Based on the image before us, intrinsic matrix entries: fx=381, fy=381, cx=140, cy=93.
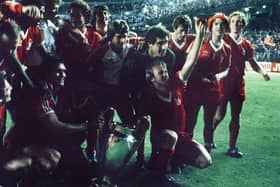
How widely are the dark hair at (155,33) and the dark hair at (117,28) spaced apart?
124 mm

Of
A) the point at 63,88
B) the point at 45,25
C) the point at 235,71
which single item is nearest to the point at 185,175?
the point at 235,71

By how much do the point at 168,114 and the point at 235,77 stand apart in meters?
0.50

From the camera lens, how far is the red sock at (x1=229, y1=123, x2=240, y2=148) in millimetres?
2406

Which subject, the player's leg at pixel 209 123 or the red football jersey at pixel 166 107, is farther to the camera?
the player's leg at pixel 209 123

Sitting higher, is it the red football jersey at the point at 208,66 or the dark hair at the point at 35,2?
the dark hair at the point at 35,2

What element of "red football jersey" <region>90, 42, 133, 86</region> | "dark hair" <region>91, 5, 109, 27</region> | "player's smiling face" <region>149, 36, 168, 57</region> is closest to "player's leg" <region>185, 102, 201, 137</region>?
"player's smiling face" <region>149, 36, 168, 57</region>

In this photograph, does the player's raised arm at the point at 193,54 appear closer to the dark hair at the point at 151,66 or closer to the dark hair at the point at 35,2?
the dark hair at the point at 151,66

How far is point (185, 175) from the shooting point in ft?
7.25

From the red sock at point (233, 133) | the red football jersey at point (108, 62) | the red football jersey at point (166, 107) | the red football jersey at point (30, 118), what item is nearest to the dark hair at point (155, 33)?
the red football jersey at point (108, 62)

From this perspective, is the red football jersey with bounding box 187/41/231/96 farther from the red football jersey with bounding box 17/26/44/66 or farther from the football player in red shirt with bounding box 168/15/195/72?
the red football jersey with bounding box 17/26/44/66

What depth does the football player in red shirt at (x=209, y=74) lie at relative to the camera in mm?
2182

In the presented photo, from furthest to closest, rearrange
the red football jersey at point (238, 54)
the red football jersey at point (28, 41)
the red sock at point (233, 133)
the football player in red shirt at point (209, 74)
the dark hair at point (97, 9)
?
the red sock at point (233, 133) → the red football jersey at point (238, 54) → the football player in red shirt at point (209, 74) → the dark hair at point (97, 9) → the red football jersey at point (28, 41)

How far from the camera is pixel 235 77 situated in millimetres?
2328

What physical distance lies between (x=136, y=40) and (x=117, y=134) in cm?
53
